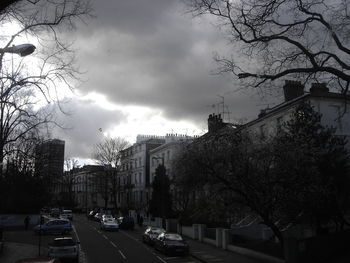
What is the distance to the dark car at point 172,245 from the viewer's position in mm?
28750

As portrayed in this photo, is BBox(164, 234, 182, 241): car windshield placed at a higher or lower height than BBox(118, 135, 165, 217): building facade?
lower

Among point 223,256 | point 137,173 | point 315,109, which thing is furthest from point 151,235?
point 137,173

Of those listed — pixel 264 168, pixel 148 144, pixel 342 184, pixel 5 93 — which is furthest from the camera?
pixel 148 144

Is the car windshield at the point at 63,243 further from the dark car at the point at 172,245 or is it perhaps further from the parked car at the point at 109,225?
the parked car at the point at 109,225

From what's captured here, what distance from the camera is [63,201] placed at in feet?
396

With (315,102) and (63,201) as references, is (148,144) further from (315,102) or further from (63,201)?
(315,102)

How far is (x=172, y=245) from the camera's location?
28.9 meters

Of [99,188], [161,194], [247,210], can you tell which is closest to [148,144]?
[99,188]

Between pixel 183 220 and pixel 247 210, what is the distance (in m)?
18.9

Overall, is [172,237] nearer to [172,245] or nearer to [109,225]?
[172,245]

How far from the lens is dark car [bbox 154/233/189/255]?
28750mm

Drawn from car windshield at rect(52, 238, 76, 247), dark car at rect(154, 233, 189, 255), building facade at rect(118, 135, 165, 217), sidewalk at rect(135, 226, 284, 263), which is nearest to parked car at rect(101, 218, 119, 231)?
sidewalk at rect(135, 226, 284, 263)

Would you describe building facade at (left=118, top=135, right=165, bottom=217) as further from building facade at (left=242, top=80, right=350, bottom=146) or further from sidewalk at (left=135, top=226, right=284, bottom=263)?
sidewalk at (left=135, top=226, right=284, bottom=263)

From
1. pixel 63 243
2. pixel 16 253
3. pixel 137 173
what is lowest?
pixel 16 253
